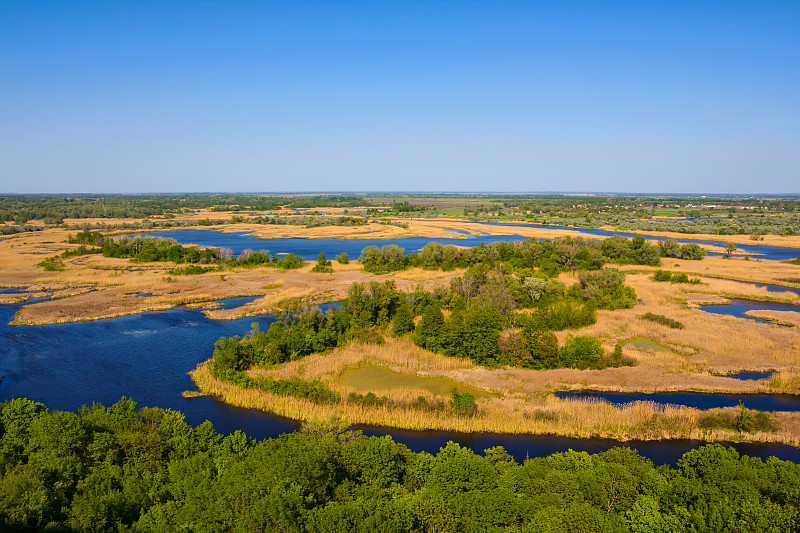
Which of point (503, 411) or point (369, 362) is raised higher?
point (369, 362)

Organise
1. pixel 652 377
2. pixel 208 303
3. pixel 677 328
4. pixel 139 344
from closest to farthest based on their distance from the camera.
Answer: pixel 652 377
pixel 139 344
pixel 677 328
pixel 208 303

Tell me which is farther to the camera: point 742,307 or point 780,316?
point 742,307

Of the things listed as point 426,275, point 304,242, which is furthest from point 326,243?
point 426,275

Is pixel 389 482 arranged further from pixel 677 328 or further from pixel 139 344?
pixel 677 328

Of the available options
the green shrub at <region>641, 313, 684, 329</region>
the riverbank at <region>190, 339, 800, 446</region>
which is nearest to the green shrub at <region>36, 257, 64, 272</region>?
the riverbank at <region>190, 339, 800, 446</region>

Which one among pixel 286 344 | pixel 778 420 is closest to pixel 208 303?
pixel 286 344

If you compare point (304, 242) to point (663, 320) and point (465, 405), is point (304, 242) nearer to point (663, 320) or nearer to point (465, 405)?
point (663, 320)
